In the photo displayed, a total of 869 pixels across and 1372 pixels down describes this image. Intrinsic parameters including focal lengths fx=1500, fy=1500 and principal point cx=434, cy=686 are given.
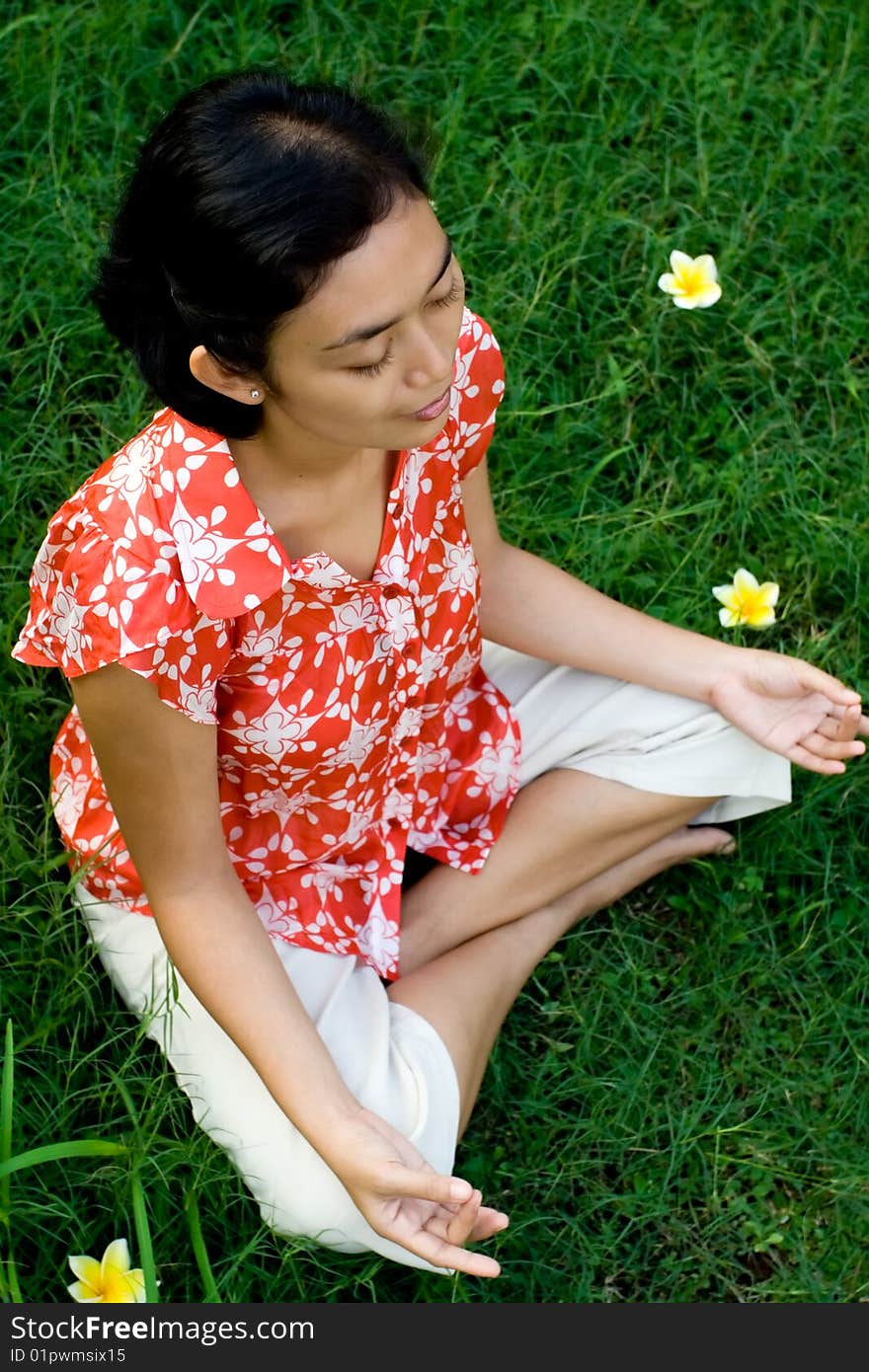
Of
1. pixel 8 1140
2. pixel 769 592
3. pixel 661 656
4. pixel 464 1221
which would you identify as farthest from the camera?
pixel 769 592

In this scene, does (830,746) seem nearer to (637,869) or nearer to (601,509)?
(637,869)

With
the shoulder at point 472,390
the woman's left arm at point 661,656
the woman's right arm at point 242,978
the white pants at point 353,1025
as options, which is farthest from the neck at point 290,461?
the white pants at point 353,1025

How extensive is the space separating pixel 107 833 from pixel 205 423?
0.65 metres

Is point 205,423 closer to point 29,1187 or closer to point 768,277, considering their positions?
point 29,1187

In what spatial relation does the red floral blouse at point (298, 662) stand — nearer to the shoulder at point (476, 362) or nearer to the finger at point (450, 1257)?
the shoulder at point (476, 362)

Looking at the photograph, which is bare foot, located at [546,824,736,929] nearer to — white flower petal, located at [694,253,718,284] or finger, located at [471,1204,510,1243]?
finger, located at [471,1204,510,1243]

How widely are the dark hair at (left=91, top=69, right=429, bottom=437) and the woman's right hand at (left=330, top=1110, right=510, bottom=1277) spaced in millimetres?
843

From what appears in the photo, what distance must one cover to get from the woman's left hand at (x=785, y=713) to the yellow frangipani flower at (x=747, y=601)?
0.24 metres

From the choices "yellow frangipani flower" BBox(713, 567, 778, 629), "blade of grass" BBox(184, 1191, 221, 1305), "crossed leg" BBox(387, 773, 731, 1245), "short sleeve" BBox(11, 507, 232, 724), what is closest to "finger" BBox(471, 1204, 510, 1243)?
"crossed leg" BBox(387, 773, 731, 1245)

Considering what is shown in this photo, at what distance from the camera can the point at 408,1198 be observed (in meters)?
1.70

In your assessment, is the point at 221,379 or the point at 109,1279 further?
the point at 109,1279

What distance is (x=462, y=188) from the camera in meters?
2.57

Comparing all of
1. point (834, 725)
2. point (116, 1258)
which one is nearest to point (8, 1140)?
point (116, 1258)

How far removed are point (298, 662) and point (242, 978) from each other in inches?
14.6
